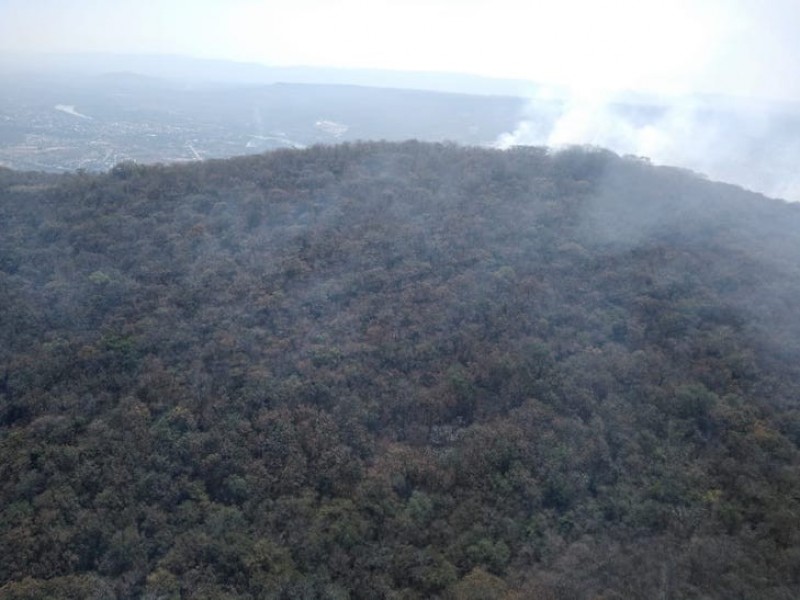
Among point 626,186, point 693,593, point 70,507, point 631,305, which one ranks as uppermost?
point 626,186

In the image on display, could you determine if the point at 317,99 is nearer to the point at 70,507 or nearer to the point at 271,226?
the point at 271,226

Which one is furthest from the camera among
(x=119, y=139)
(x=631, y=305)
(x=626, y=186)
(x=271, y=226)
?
(x=119, y=139)

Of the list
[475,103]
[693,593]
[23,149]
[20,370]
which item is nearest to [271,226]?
[20,370]

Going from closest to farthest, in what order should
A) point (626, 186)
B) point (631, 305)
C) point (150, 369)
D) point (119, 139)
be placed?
point (150, 369) < point (631, 305) < point (626, 186) < point (119, 139)

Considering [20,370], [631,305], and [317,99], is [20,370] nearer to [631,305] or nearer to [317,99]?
[631,305]

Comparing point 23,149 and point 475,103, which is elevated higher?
point 475,103

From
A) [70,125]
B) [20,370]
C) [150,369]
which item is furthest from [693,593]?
[70,125]

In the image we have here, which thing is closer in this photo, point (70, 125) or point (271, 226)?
point (271, 226)
